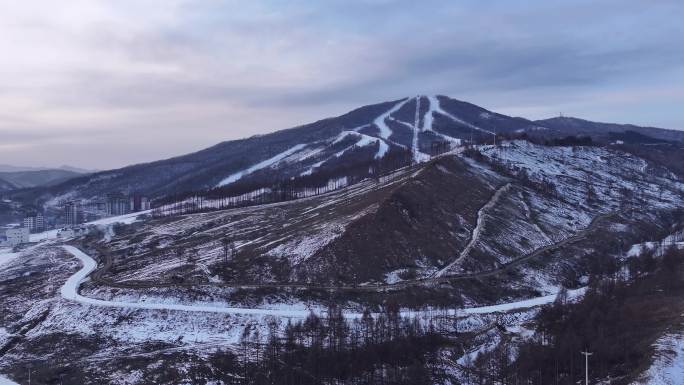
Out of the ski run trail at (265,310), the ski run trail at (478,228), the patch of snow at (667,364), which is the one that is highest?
the ski run trail at (478,228)

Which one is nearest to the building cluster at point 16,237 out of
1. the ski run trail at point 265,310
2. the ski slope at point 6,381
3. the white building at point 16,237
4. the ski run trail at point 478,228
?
the white building at point 16,237

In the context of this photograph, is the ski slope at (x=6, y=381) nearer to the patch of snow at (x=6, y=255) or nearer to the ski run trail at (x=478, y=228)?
the ski run trail at (x=478, y=228)

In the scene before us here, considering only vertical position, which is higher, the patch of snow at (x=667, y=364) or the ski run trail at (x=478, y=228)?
the ski run trail at (x=478, y=228)

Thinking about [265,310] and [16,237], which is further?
[16,237]

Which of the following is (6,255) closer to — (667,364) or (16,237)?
(16,237)

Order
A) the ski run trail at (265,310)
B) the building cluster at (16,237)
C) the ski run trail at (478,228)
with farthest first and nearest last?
the building cluster at (16,237) < the ski run trail at (478,228) < the ski run trail at (265,310)

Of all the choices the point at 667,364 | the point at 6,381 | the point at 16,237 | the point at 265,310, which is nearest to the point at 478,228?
the point at 265,310

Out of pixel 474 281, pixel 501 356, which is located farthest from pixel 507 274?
pixel 501 356

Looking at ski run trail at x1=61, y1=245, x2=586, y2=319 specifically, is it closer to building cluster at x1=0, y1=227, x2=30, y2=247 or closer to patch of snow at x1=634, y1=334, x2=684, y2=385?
patch of snow at x1=634, y1=334, x2=684, y2=385

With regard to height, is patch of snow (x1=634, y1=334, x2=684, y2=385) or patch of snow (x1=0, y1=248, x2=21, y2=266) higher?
patch of snow (x1=634, y1=334, x2=684, y2=385)

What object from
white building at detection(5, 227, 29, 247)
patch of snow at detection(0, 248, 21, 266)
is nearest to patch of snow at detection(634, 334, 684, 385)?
patch of snow at detection(0, 248, 21, 266)
